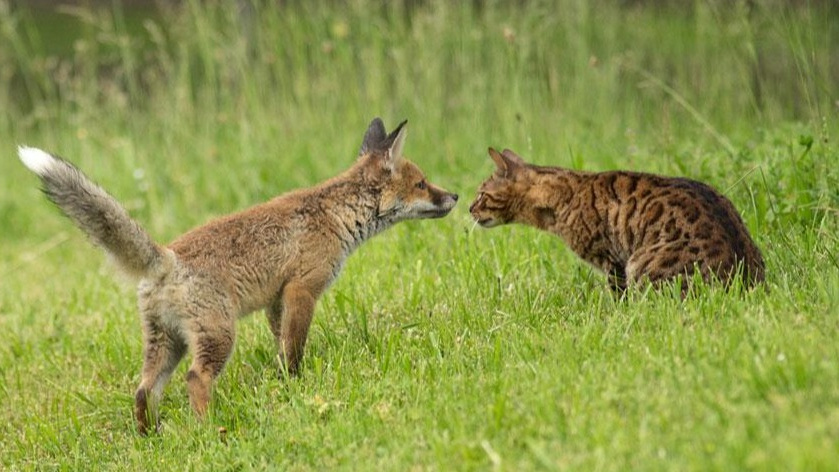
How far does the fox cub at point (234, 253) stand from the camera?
234 inches

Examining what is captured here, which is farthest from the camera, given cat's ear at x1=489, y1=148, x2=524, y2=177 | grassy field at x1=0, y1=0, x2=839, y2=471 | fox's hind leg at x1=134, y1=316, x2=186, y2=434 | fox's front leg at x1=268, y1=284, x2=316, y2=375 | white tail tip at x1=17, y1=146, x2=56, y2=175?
cat's ear at x1=489, y1=148, x2=524, y2=177

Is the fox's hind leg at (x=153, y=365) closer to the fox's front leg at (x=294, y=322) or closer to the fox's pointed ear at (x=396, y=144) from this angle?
the fox's front leg at (x=294, y=322)

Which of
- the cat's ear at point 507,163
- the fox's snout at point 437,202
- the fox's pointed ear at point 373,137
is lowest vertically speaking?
the fox's snout at point 437,202

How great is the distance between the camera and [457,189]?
→ 31.4 feet

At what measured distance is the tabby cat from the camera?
5949mm

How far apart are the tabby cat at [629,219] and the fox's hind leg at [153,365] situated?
2144 millimetres

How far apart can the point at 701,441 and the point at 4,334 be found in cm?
595

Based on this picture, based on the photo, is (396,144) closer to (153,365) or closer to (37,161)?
(153,365)

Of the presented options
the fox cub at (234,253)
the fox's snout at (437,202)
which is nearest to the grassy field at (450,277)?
the fox cub at (234,253)

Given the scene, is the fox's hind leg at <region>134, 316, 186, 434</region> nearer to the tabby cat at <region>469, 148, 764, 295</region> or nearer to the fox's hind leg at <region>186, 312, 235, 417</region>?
the fox's hind leg at <region>186, 312, 235, 417</region>

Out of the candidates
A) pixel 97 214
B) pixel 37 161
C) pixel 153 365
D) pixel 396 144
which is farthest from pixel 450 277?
pixel 37 161

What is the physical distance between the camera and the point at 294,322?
20.8 feet

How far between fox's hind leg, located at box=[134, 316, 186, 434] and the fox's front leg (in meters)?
0.56

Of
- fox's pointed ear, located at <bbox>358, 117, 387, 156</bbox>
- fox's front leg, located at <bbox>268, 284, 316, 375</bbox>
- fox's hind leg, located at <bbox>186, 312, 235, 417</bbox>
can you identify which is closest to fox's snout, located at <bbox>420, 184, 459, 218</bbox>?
fox's pointed ear, located at <bbox>358, 117, 387, 156</bbox>
